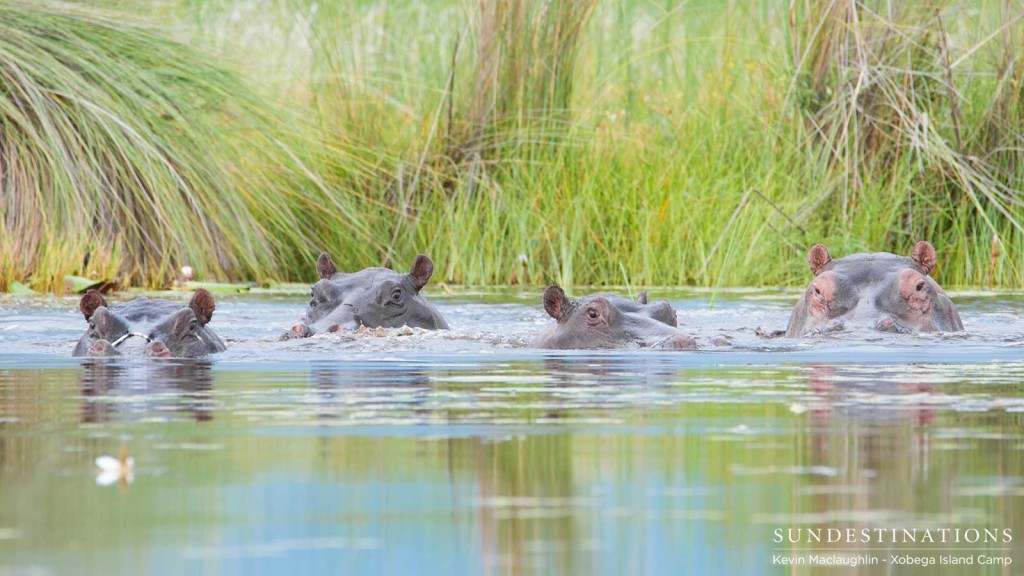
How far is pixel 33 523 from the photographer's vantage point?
Result: 9.57ft

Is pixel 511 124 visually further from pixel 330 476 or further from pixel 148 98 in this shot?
pixel 330 476

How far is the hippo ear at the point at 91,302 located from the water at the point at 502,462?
0.32 meters

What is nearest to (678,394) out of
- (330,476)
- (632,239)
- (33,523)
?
(330,476)

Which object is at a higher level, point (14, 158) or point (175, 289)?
point (14, 158)

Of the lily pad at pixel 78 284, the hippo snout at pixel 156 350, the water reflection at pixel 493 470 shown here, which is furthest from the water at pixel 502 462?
the lily pad at pixel 78 284

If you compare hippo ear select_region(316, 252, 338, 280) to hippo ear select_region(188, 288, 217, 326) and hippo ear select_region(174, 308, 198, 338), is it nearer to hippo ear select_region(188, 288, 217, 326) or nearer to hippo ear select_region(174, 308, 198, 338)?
hippo ear select_region(188, 288, 217, 326)

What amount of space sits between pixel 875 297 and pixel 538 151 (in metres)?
5.56

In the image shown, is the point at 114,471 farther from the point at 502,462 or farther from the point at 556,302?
the point at 556,302

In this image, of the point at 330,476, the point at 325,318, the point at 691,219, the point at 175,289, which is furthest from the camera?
the point at 691,219

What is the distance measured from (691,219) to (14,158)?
468 cm

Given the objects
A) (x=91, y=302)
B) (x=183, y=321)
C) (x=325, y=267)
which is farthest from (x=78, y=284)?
(x=183, y=321)

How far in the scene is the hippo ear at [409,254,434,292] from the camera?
8.57 m

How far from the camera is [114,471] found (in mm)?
3512

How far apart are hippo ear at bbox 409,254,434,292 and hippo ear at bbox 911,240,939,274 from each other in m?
2.34
